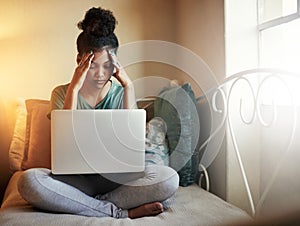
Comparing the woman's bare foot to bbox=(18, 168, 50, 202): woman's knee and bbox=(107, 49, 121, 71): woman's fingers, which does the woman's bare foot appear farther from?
bbox=(107, 49, 121, 71): woman's fingers

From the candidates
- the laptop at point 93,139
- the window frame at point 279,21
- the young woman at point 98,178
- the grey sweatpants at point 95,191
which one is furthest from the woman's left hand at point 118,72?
the window frame at point 279,21

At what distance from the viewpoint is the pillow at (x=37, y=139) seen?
178cm

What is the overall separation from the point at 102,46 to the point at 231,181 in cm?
80

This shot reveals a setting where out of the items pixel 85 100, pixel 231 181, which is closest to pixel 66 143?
pixel 85 100

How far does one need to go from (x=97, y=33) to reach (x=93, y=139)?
1.61 ft

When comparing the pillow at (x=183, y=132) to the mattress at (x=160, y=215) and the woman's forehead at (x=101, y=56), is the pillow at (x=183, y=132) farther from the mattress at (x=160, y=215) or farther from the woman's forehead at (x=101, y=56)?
the woman's forehead at (x=101, y=56)

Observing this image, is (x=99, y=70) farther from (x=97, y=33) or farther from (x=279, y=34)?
(x=279, y=34)

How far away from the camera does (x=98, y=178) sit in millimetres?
1433

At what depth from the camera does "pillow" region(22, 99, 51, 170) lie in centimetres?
178

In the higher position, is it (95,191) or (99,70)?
(99,70)

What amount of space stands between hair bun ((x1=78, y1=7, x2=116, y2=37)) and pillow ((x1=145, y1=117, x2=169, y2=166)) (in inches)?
18.2

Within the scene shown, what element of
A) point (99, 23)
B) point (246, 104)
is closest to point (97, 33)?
point (99, 23)

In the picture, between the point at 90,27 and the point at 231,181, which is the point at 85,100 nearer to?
the point at 90,27

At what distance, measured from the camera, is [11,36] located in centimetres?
207
